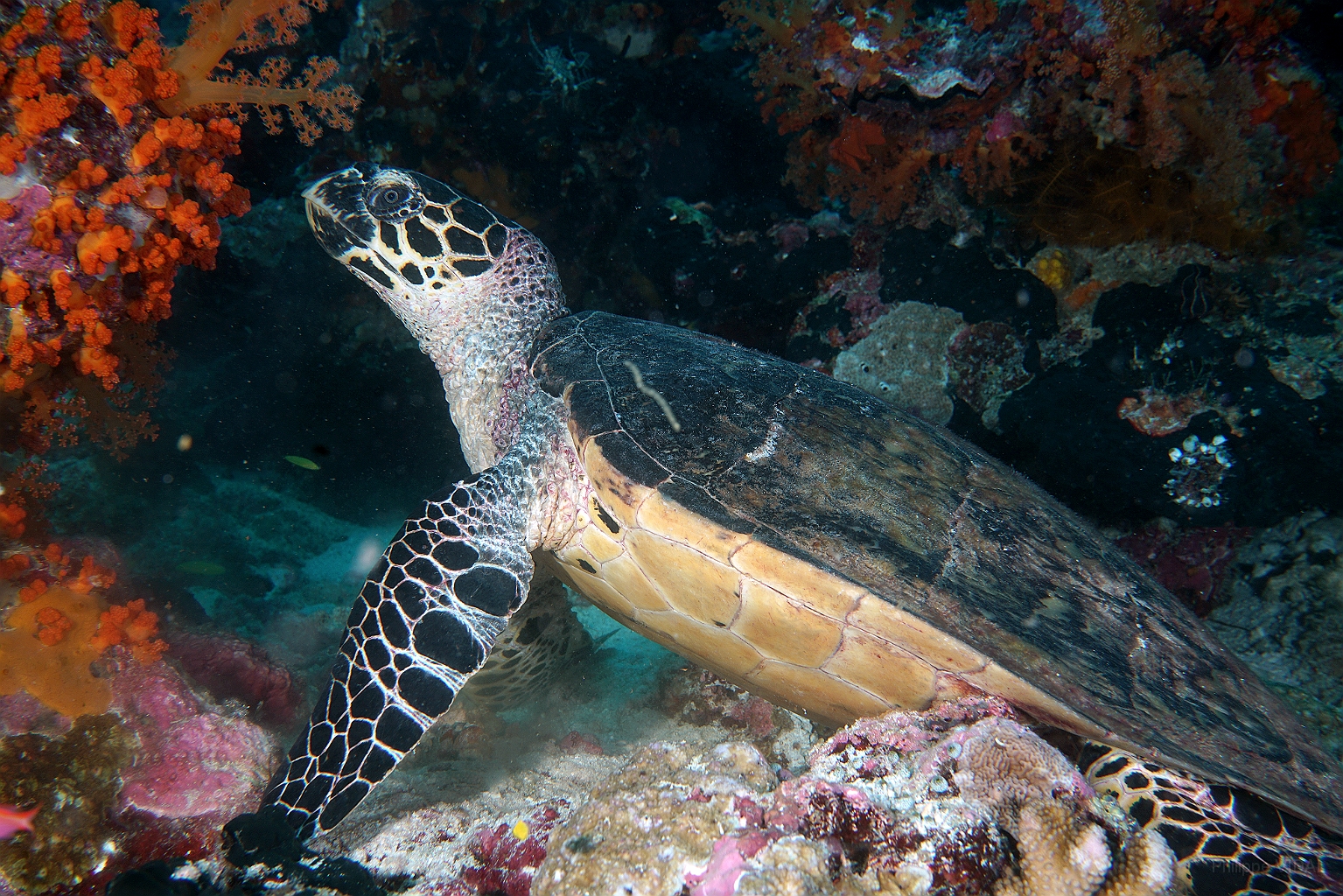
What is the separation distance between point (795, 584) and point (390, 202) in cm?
327

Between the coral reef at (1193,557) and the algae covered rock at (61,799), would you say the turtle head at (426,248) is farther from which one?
the coral reef at (1193,557)

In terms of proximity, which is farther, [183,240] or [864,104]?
[864,104]

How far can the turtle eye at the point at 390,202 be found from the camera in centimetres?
327

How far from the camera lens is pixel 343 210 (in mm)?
3238

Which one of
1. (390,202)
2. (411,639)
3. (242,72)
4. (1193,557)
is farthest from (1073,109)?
(411,639)

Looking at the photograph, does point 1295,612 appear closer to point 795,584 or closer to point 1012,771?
point 1012,771

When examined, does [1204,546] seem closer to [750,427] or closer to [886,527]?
[886,527]

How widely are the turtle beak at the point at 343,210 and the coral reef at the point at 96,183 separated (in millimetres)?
603

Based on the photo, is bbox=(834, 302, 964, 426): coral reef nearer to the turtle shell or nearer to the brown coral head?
the turtle shell

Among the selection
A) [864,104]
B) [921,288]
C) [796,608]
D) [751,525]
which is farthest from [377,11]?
[796,608]

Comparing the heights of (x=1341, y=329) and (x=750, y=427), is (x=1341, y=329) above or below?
above

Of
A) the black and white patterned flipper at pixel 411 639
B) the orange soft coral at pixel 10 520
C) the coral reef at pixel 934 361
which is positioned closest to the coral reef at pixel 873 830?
the black and white patterned flipper at pixel 411 639

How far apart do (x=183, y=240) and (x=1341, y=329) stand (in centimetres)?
646

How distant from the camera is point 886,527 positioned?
2127mm
